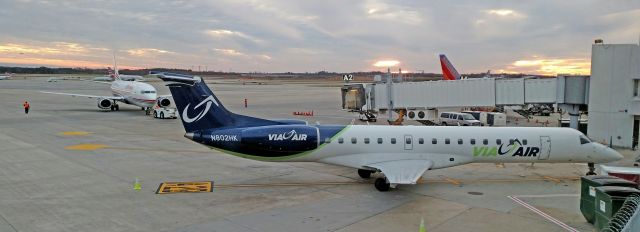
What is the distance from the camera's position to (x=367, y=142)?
1938 centimetres

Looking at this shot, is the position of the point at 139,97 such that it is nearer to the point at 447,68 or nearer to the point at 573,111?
the point at 447,68

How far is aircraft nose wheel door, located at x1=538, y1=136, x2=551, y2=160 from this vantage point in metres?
20.0

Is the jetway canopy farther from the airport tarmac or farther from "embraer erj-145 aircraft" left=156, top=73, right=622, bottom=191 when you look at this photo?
"embraer erj-145 aircraft" left=156, top=73, right=622, bottom=191

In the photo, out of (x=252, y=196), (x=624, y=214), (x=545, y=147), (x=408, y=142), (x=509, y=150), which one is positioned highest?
(x=408, y=142)

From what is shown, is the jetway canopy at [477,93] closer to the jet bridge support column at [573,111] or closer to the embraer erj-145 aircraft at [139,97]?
the jet bridge support column at [573,111]

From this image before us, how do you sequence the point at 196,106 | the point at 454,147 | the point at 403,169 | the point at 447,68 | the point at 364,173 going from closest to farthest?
the point at 403,169 < the point at 196,106 < the point at 454,147 < the point at 364,173 < the point at 447,68

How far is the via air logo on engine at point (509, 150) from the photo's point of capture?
19766 millimetres

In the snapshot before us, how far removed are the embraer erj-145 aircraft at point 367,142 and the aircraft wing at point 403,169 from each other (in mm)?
41

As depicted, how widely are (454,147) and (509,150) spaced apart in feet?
8.24

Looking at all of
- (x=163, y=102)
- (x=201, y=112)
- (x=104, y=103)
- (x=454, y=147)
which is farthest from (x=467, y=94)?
(x=104, y=103)

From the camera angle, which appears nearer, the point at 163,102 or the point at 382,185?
the point at 382,185

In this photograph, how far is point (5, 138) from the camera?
104 feet

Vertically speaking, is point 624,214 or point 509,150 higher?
point 509,150

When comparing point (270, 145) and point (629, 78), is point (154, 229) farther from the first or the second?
point (629, 78)
